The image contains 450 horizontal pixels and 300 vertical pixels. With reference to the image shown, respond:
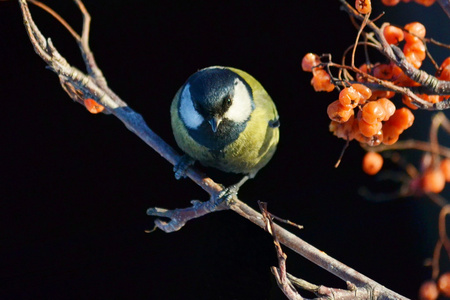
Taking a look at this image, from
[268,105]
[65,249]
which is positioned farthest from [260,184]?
[65,249]

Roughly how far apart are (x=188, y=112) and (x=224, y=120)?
100 mm

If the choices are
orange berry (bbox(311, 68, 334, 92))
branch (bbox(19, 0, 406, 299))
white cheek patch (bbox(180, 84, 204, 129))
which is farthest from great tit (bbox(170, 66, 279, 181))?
orange berry (bbox(311, 68, 334, 92))

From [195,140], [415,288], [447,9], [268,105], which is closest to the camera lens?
[447,9]

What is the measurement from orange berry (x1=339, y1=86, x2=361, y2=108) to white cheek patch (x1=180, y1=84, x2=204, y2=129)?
0.52 meters

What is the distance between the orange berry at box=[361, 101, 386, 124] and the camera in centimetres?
76

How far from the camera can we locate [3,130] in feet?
5.35

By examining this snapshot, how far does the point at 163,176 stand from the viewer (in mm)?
1732

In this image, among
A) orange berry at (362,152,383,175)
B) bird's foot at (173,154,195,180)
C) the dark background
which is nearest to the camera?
orange berry at (362,152,383,175)

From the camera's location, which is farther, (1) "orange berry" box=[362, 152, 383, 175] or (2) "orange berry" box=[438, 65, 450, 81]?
(1) "orange berry" box=[362, 152, 383, 175]

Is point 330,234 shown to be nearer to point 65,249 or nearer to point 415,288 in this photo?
point 415,288

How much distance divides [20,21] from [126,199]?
0.72m

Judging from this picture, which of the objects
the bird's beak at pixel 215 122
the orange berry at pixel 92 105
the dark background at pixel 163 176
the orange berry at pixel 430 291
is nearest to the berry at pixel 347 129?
the bird's beak at pixel 215 122

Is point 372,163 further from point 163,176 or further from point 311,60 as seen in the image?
point 163,176

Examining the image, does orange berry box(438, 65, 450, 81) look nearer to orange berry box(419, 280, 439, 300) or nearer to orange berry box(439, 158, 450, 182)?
orange berry box(439, 158, 450, 182)
